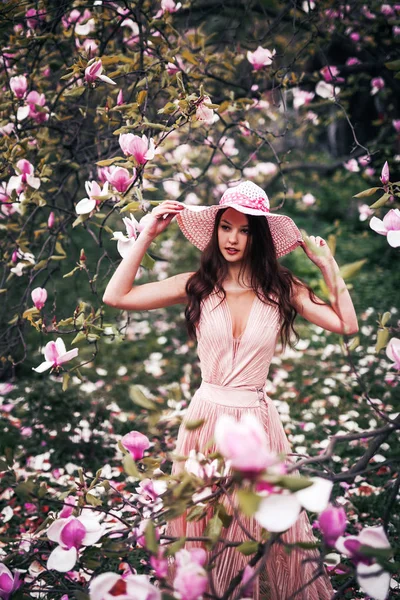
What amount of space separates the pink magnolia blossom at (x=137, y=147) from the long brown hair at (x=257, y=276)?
34 cm

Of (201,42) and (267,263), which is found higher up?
(201,42)

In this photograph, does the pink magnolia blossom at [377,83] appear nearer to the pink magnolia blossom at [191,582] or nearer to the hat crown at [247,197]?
the hat crown at [247,197]

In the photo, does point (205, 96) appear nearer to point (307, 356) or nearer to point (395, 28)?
point (395, 28)

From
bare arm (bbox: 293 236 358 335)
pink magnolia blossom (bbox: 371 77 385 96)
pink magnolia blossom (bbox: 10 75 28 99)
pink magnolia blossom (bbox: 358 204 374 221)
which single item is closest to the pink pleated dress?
bare arm (bbox: 293 236 358 335)

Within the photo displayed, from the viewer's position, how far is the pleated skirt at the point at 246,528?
167 centimetres

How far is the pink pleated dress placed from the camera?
1683 mm

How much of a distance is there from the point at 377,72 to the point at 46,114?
2216 mm

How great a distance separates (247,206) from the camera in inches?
63.9

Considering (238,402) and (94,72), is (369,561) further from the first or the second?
(94,72)

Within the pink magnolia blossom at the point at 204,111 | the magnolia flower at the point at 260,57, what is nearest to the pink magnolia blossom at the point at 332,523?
the pink magnolia blossom at the point at 204,111

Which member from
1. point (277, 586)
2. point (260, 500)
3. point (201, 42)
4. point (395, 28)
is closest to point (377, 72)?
point (395, 28)

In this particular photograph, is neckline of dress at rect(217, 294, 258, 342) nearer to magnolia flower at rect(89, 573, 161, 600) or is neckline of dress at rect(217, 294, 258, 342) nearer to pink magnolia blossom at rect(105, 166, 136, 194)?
pink magnolia blossom at rect(105, 166, 136, 194)

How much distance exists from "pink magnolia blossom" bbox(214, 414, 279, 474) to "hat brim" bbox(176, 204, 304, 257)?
1.00 meters

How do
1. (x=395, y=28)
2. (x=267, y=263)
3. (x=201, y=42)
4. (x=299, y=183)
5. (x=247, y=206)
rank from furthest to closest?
(x=299, y=183) < (x=395, y=28) < (x=201, y=42) < (x=267, y=263) < (x=247, y=206)
